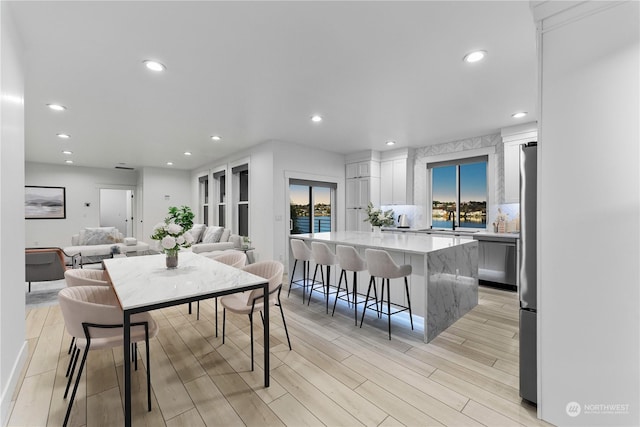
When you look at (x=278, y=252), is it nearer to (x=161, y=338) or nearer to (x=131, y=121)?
(x=161, y=338)

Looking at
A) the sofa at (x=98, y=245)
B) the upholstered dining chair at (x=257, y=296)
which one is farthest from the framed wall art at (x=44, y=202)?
the upholstered dining chair at (x=257, y=296)

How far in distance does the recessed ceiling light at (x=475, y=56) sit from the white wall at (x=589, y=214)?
826 millimetres

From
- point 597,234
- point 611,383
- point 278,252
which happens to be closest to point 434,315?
point 611,383

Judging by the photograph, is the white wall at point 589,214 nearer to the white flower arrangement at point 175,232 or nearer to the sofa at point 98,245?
the white flower arrangement at point 175,232

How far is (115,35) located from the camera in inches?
Answer: 86.0

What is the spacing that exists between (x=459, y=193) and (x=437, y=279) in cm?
349

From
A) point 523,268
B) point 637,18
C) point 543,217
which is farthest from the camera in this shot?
point 523,268

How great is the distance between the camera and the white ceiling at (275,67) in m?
1.98

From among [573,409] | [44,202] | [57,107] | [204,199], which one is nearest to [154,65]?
[57,107]

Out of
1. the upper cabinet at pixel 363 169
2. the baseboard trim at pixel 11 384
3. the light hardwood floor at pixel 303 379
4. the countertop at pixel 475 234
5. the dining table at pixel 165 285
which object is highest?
the upper cabinet at pixel 363 169

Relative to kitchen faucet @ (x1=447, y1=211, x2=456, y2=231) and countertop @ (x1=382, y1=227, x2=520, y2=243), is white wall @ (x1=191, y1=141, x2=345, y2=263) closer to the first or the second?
countertop @ (x1=382, y1=227, x2=520, y2=243)

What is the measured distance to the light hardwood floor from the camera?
1741mm

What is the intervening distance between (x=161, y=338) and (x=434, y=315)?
109 inches

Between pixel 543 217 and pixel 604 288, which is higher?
pixel 543 217
